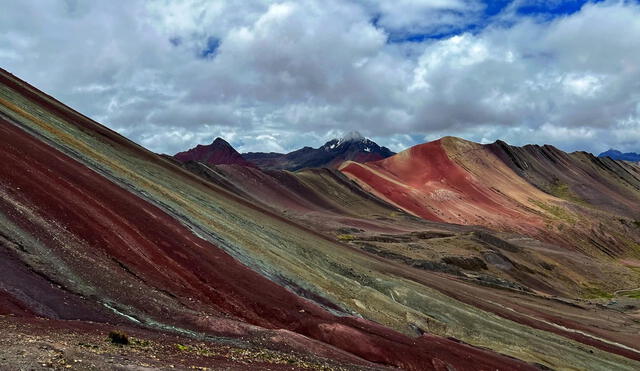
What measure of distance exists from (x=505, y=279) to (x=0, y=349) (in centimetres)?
9279

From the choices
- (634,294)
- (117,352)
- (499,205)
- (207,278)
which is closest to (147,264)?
(207,278)

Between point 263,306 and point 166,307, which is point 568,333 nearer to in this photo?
point 263,306

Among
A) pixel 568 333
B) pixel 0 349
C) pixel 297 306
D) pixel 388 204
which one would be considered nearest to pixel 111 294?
pixel 0 349

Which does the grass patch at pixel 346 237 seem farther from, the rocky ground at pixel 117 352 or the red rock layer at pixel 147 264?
the rocky ground at pixel 117 352

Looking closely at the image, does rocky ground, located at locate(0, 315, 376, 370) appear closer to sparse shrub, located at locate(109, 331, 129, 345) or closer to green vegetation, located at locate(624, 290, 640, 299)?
sparse shrub, located at locate(109, 331, 129, 345)

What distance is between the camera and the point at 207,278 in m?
37.1

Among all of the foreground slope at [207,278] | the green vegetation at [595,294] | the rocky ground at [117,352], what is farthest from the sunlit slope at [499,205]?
the rocky ground at [117,352]

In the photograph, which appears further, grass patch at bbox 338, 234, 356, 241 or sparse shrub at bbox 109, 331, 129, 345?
grass patch at bbox 338, 234, 356, 241

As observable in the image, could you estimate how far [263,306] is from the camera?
37000mm

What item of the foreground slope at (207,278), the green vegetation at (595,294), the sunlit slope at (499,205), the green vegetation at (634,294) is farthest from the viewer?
the sunlit slope at (499,205)

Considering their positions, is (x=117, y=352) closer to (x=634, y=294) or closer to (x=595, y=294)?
(x=595, y=294)

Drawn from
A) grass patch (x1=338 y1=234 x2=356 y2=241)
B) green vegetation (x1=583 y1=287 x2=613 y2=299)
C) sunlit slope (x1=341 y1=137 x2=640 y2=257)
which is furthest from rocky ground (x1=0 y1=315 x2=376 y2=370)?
sunlit slope (x1=341 y1=137 x2=640 y2=257)

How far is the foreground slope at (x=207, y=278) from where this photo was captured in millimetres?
27938

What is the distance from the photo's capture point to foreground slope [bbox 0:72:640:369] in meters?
27.9
